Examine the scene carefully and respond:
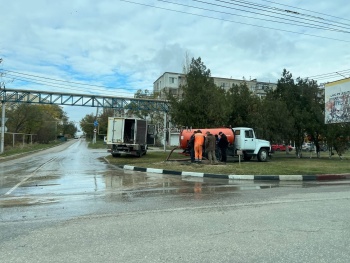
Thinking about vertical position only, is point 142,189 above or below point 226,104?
below

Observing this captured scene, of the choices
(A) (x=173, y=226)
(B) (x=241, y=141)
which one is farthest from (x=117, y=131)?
(A) (x=173, y=226)

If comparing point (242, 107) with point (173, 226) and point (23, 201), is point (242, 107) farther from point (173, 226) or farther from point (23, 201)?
point (173, 226)

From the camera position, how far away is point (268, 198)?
843cm

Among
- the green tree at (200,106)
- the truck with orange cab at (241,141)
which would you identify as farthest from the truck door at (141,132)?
the truck with orange cab at (241,141)

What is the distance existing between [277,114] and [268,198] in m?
17.6

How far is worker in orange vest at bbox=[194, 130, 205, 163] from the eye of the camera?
17141mm

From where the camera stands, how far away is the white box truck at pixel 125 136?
79.9ft

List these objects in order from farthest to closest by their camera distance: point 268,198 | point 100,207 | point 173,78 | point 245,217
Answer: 1. point 173,78
2. point 268,198
3. point 100,207
4. point 245,217

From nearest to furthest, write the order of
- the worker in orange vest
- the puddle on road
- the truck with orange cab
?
the puddle on road
the worker in orange vest
the truck with orange cab

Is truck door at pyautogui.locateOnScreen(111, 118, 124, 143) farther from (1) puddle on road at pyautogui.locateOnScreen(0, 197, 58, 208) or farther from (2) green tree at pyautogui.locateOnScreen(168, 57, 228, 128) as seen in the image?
(1) puddle on road at pyautogui.locateOnScreen(0, 197, 58, 208)

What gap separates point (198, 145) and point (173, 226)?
1182 centimetres

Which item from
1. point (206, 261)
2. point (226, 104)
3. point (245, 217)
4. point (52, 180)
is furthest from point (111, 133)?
point (206, 261)

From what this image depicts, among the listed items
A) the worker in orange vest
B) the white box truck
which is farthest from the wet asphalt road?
the white box truck

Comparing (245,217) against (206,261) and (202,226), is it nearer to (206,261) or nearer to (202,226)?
(202,226)
